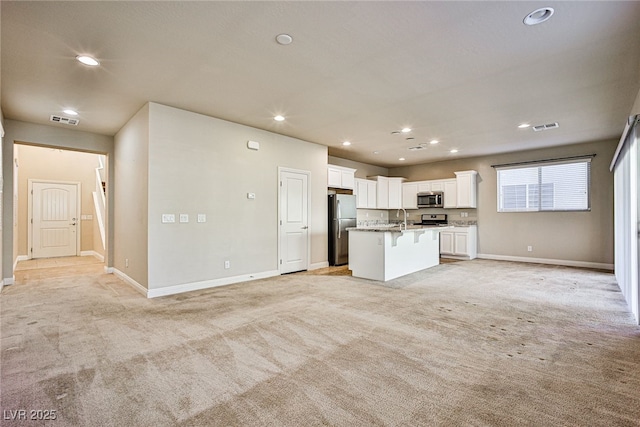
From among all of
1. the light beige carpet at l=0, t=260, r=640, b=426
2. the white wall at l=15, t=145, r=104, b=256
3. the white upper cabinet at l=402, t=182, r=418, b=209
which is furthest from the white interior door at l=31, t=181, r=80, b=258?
the white upper cabinet at l=402, t=182, r=418, b=209

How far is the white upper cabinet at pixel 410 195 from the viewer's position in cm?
911

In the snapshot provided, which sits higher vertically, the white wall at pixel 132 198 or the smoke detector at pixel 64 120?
Result: the smoke detector at pixel 64 120

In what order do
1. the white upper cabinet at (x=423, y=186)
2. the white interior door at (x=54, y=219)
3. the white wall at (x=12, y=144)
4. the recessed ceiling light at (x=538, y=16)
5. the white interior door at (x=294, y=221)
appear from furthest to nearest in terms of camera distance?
1. the white upper cabinet at (x=423, y=186)
2. the white interior door at (x=54, y=219)
3. the white interior door at (x=294, y=221)
4. the white wall at (x=12, y=144)
5. the recessed ceiling light at (x=538, y=16)

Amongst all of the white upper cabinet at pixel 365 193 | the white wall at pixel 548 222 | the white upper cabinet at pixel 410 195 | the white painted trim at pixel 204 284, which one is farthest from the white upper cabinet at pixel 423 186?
the white painted trim at pixel 204 284

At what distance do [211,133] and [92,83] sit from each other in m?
1.63

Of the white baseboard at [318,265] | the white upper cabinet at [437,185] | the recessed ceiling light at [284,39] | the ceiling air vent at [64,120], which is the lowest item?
the white baseboard at [318,265]

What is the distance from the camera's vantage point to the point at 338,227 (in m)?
6.92

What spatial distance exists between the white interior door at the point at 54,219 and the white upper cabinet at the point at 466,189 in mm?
10818

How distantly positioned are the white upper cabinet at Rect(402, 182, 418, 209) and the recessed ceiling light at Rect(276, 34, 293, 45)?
707 cm

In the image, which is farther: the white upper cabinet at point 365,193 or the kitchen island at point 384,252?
the white upper cabinet at point 365,193

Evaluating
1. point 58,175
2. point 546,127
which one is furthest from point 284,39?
point 58,175

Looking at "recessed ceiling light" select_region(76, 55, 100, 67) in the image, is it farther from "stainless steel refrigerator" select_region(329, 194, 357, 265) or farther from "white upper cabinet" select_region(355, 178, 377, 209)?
"white upper cabinet" select_region(355, 178, 377, 209)

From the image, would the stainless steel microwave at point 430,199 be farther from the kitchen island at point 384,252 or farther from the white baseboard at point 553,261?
the kitchen island at point 384,252

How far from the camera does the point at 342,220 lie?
7.02m
